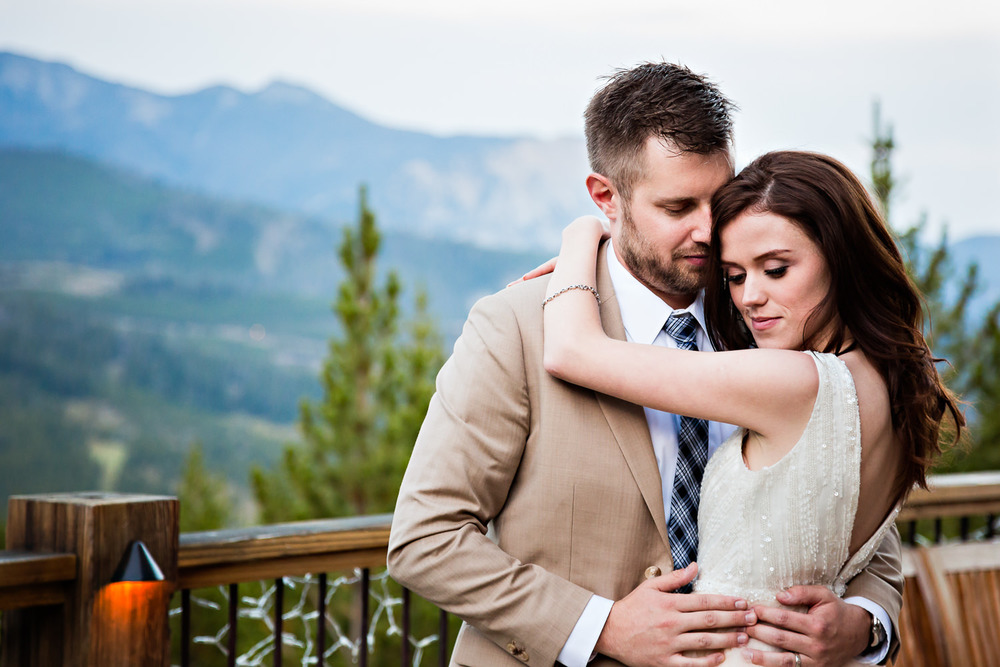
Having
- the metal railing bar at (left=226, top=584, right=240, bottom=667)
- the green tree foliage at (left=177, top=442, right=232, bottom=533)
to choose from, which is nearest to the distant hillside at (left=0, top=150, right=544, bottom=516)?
the green tree foliage at (left=177, top=442, right=232, bottom=533)

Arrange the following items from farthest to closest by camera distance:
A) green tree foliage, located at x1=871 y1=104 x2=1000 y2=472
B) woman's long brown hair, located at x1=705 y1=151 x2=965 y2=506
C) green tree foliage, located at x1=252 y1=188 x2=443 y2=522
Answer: green tree foliage, located at x1=252 y1=188 x2=443 y2=522
green tree foliage, located at x1=871 y1=104 x2=1000 y2=472
woman's long brown hair, located at x1=705 y1=151 x2=965 y2=506

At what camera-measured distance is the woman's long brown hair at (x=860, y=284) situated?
57.9 inches

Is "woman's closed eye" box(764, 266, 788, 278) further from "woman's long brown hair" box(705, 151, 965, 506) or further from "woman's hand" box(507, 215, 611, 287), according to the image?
"woman's hand" box(507, 215, 611, 287)

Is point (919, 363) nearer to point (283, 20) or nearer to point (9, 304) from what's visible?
point (9, 304)

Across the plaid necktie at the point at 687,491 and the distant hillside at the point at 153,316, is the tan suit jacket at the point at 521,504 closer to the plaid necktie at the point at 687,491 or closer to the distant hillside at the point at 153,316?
the plaid necktie at the point at 687,491

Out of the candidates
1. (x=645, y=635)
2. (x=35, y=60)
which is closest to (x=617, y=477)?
(x=645, y=635)

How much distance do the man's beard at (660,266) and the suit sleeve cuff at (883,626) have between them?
0.65 meters

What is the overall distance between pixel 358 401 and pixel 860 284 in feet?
29.6

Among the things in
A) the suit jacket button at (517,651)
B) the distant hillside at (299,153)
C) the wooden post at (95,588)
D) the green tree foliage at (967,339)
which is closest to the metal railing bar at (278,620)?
the wooden post at (95,588)

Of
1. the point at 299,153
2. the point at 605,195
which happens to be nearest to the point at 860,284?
the point at 605,195

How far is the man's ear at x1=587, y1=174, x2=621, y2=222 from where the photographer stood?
1.70 m

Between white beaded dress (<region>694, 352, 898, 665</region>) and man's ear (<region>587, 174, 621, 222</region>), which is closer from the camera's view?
white beaded dress (<region>694, 352, 898, 665</region>)

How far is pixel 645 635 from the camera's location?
4.45 ft

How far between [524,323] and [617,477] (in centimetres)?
32
